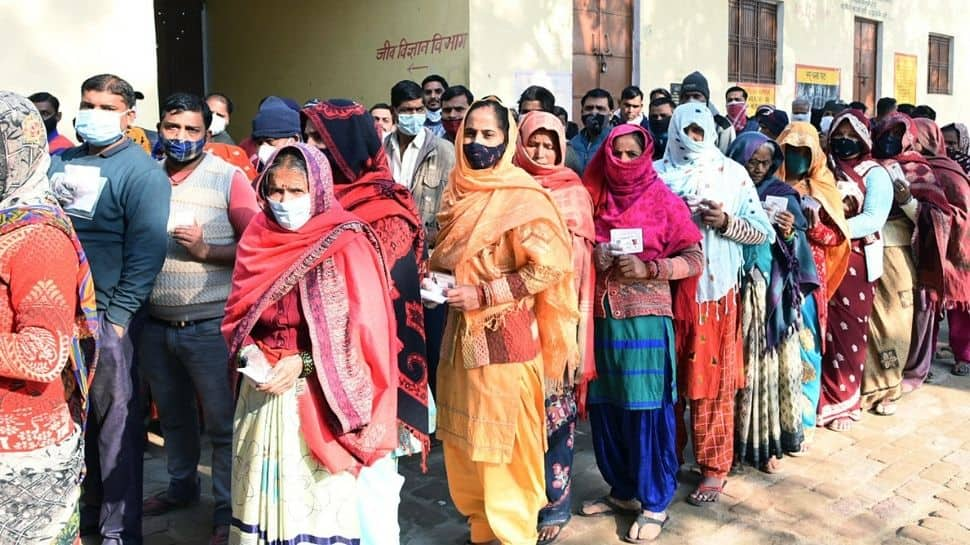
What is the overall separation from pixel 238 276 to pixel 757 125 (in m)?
5.97

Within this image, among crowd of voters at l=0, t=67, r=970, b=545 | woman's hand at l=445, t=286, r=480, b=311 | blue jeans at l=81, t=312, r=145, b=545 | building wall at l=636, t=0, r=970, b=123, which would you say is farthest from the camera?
building wall at l=636, t=0, r=970, b=123

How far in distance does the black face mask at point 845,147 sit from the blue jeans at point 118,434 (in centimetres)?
412

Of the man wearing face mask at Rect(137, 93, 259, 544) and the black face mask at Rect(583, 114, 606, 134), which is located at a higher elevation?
the black face mask at Rect(583, 114, 606, 134)

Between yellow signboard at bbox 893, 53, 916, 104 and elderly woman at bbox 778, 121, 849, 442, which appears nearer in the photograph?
elderly woman at bbox 778, 121, 849, 442

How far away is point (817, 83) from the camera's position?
46.9 feet

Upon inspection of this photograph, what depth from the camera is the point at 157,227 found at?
131 inches

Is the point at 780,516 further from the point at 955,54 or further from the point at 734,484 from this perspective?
the point at 955,54

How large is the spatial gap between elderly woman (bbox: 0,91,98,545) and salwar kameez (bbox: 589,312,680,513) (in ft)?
7.09

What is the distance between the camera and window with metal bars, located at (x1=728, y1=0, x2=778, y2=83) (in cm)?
1270

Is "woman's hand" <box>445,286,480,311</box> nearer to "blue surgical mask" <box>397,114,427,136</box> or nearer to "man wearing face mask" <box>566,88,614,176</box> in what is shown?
"blue surgical mask" <box>397,114,427,136</box>

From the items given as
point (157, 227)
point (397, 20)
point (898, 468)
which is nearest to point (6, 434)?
point (157, 227)

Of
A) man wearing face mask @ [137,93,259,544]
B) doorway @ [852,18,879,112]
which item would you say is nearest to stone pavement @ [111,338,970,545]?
Answer: man wearing face mask @ [137,93,259,544]

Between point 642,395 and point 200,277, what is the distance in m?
1.93

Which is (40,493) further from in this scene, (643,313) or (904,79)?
(904,79)
